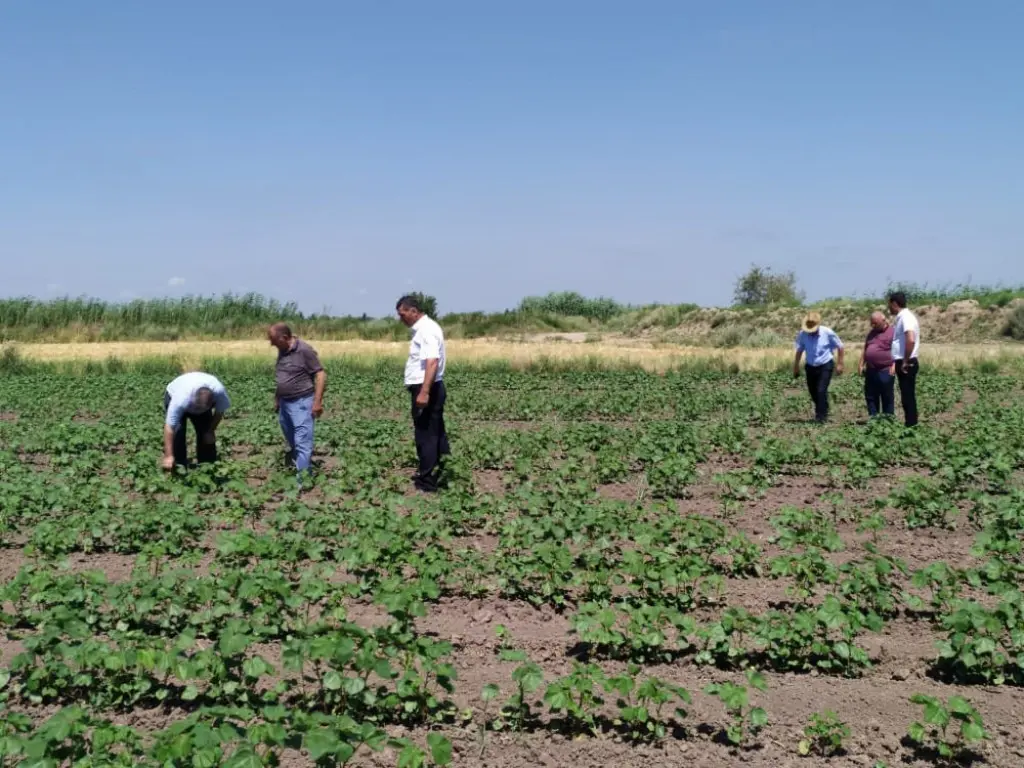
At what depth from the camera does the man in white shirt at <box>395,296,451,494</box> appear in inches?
363

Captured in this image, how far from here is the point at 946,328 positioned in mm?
40125

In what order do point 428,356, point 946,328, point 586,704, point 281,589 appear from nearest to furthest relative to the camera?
point 586,704
point 281,589
point 428,356
point 946,328

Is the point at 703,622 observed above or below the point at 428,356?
below

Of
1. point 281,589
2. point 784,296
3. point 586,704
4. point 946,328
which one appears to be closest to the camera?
point 586,704

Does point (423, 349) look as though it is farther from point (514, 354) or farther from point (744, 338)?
point (744, 338)

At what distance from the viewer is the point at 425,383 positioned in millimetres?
9125

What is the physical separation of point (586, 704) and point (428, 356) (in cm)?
504

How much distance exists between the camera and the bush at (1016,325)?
3684 cm

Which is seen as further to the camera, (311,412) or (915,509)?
(311,412)

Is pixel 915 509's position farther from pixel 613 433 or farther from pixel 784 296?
pixel 784 296

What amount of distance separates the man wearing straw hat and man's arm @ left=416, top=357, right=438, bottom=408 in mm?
6466

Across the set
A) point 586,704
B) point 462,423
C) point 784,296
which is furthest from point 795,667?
point 784,296

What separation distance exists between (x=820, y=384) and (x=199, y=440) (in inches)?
337

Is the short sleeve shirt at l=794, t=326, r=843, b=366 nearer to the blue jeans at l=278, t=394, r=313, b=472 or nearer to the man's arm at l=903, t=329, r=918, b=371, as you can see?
the man's arm at l=903, t=329, r=918, b=371
